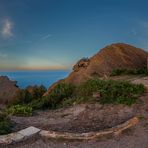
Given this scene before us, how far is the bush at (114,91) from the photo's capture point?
9.65m

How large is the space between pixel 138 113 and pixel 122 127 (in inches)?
58.0

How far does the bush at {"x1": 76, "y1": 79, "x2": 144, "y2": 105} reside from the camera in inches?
380

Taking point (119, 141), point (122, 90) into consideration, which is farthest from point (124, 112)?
point (119, 141)

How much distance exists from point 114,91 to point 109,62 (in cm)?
953

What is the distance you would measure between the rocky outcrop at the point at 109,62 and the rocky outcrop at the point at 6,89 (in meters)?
7.64

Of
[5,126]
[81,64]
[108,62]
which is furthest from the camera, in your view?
[81,64]

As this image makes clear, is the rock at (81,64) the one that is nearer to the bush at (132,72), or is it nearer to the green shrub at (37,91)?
the green shrub at (37,91)

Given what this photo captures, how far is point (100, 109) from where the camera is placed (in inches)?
365

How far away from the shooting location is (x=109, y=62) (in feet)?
63.8

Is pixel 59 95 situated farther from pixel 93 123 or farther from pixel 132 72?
pixel 132 72

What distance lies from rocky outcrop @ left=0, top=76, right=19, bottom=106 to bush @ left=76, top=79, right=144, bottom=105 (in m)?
14.3

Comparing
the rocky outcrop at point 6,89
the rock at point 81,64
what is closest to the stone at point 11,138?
the rock at point 81,64

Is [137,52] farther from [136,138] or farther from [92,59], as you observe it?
[136,138]

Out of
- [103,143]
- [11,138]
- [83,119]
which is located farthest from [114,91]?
[11,138]
